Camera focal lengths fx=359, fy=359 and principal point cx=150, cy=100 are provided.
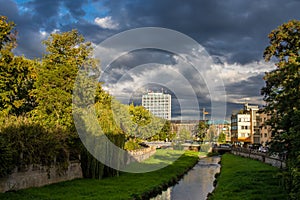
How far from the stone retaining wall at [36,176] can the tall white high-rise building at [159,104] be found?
97603mm

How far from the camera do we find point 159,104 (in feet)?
477

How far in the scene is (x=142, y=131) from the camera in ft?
308

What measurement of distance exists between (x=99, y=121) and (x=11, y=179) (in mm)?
11228

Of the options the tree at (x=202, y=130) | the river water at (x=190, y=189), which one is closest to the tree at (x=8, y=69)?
the river water at (x=190, y=189)

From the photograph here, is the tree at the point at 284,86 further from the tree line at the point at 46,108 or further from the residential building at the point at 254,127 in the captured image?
the residential building at the point at 254,127

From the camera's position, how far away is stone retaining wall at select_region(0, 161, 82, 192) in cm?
2263

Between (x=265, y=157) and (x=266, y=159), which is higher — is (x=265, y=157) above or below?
above

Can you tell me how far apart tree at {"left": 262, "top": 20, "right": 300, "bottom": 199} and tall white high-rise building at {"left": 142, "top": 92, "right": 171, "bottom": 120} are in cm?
9631

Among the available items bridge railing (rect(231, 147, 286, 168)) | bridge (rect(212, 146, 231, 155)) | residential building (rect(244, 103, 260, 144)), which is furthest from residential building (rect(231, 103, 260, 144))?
bridge railing (rect(231, 147, 286, 168))

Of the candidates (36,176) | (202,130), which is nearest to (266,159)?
(36,176)

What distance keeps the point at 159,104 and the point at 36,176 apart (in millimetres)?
120528

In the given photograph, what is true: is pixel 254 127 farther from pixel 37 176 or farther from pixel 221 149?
pixel 37 176

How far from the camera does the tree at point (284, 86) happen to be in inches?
868

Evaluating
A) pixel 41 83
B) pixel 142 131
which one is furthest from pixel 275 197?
pixel 142 131
